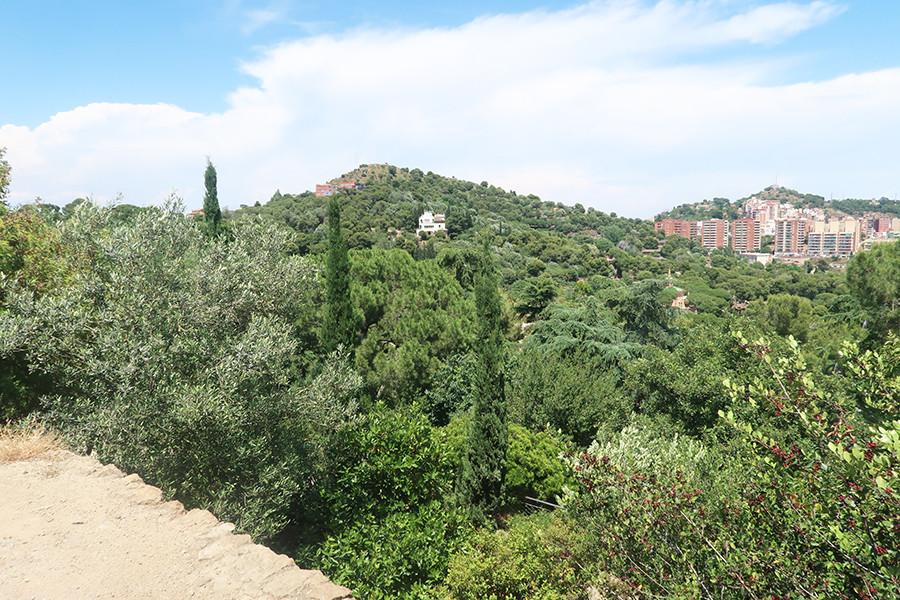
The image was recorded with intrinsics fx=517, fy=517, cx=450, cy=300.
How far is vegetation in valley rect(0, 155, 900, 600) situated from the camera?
3.10m

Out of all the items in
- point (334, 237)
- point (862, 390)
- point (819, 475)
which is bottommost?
point (819, 475)

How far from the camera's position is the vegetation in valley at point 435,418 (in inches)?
122

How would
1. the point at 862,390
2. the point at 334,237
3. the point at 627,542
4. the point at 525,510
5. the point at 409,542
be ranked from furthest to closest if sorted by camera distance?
the point at 334,237 → the point at 525,510 → the point at 409,542 → the point at 627,542 → the point at 862,390

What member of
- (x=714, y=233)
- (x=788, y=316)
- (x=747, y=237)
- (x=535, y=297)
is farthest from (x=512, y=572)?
(x=714, y=233)

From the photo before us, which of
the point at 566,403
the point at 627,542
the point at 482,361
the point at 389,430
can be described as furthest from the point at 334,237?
the point at 627,542

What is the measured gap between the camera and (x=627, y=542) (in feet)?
12.2

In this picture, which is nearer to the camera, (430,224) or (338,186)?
(430,224)

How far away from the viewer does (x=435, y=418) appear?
51.8 feet

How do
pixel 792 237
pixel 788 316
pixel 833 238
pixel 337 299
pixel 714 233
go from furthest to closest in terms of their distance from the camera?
pixel 714 233 → pixel 792 237 → pixel 833 238 → pixel 788 316 → pixel 337 299

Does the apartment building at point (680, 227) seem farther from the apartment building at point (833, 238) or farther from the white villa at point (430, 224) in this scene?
the white villa at point (430, 224)

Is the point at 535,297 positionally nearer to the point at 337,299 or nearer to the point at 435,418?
the point at 435,418

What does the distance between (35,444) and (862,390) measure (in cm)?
830

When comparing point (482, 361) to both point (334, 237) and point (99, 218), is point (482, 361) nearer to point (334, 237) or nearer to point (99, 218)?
point (334, 237)

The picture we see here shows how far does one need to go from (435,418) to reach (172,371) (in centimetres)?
996
